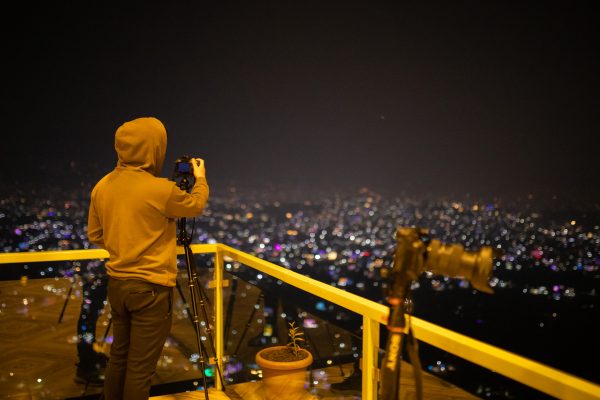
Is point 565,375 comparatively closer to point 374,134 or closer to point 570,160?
point 374,134

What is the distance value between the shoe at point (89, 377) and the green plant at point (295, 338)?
1.25 metres

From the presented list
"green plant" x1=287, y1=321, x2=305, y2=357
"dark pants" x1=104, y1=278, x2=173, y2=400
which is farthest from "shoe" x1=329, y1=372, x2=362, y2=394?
"dark pants" x1=104, y1=278, x2=173, y2=400

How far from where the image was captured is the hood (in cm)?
190

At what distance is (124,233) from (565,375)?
1.59m

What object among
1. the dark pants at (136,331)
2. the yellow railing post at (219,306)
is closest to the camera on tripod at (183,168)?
the dark pants at (136,331)

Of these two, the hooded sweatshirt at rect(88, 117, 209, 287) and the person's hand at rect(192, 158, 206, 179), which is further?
the person's hand at rect(192, 158, 206, 179)

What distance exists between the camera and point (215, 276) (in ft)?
10.4

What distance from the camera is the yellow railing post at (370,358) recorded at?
1.64 meters

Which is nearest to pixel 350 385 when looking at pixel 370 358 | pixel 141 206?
pixel 370 358

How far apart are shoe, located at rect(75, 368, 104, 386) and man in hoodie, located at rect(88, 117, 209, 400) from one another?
3.68 feet

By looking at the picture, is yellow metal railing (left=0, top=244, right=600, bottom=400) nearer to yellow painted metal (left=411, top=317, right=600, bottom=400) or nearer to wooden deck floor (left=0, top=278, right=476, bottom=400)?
yellow painted metal (left=411, top=317, right=600, bottom=400)

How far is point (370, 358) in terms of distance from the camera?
170 centimetres

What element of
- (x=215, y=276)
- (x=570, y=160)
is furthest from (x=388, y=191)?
(x=215, y=276)

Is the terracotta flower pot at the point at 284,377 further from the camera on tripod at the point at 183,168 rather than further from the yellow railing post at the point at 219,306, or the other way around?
the camera on tripod at the point at 183,168
